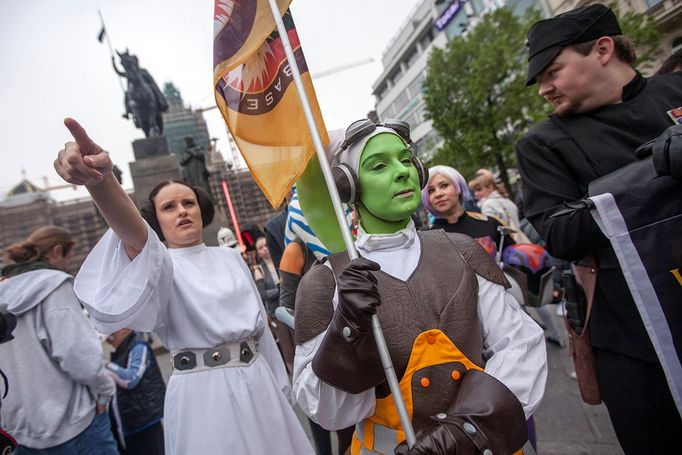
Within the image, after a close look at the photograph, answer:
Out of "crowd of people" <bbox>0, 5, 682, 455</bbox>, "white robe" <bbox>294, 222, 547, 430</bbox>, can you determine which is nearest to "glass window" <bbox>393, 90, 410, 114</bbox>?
"crowd of people" <bbox>0, 5, 682, 455</bbox>

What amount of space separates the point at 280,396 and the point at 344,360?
109 centimetres

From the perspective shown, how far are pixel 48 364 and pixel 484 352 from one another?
229cm

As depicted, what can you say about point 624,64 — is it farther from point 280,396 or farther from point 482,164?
point 482,164

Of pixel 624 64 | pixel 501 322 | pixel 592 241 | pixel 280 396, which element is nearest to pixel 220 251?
pixel 280 396

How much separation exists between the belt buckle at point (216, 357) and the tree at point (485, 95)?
17.3 meters

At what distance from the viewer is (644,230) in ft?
4.35

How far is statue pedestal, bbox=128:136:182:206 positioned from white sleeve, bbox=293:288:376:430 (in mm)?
9142

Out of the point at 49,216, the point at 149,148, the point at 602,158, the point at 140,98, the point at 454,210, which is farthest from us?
the point at 49,216

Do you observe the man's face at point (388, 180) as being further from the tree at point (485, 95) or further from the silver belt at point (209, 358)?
the tree at point (485, 95)

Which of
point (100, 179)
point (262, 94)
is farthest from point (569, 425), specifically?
point (100, 179)

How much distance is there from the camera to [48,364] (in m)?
2.24

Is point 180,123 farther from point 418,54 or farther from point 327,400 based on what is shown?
point 327,400

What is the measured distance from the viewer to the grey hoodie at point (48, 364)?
7.02ft

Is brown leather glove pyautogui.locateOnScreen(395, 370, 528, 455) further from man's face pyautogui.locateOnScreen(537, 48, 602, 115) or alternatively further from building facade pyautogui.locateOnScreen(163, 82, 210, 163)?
building facade pyautogui.locateOnScreen(163, 82, 210, 163)
